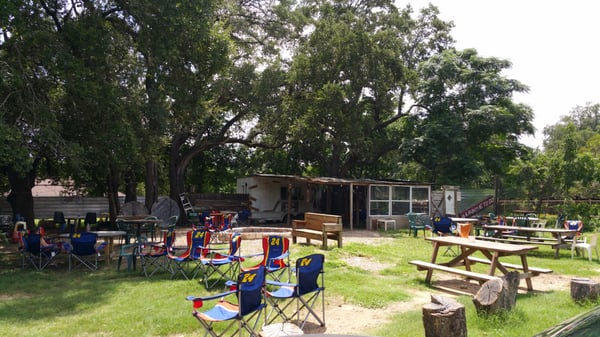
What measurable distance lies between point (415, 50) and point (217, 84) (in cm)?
1364

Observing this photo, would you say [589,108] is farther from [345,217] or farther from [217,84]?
[217,84]

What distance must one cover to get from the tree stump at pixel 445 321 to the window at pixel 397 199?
50.4 ft

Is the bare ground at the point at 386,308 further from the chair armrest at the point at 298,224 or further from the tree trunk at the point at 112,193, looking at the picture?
the tree trunk at the point at 112,193

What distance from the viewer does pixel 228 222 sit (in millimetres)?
14273

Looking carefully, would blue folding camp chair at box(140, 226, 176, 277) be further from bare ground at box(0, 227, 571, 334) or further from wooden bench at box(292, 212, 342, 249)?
wooden bench at box(292, 212, 342, 249)

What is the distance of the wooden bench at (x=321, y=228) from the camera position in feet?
39.2

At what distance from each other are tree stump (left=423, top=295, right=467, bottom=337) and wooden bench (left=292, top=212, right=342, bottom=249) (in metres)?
7.34

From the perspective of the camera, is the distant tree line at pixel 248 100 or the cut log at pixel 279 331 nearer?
the cut log at pixel 279 331

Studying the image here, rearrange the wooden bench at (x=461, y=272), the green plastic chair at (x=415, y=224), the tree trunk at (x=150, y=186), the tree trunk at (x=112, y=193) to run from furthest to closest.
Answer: the tree trunk at (x=150, y=186) < the tree trunk at (x=112, y=193) < the green plastic chair at (x=415, y=224) < the wooden bench at (x=461, y=272)

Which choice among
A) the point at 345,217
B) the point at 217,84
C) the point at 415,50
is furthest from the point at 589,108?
the point at 217,84


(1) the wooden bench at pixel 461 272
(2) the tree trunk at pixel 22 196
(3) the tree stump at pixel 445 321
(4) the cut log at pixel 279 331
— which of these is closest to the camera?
(4) the cut log at pixel 279 331

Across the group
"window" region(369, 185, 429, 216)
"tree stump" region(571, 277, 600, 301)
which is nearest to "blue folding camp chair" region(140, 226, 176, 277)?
"tree stump" region(571, 277, 600, 301)

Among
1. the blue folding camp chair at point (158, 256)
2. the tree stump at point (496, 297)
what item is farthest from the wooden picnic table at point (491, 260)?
the blue folding camp chair at point (158, 256)

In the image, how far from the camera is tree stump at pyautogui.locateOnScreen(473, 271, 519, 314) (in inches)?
209
